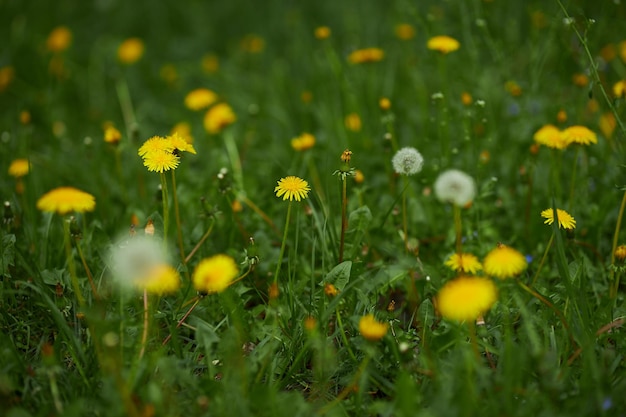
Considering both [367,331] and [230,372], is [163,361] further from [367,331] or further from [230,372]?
[367,331]

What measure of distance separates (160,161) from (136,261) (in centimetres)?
31

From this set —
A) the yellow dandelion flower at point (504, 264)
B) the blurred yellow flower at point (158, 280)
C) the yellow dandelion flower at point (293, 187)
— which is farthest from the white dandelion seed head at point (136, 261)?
the yellow dandelion flower at point (504, 264)

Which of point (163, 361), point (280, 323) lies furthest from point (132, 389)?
point (280, 323)

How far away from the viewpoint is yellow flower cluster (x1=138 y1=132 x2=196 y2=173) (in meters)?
1.63

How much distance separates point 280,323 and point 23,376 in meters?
0.64

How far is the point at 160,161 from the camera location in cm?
163

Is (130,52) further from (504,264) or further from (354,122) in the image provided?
(504,264)

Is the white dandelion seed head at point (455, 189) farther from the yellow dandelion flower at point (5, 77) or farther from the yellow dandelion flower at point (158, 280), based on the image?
the yellow dandelion flower at point (5, 77)

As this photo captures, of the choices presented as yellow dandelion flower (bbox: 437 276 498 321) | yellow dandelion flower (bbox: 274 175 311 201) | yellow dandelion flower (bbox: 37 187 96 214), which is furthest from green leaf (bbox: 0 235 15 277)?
yellow dandelion flower (bbox: 437 276 498 321)

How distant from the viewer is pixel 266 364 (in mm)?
1448

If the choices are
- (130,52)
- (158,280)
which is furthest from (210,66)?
(158,280)

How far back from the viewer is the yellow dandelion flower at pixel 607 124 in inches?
95.2

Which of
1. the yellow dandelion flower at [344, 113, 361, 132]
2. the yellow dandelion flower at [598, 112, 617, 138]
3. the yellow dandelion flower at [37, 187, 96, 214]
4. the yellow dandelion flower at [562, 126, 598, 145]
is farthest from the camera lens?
the yellow dandelion flower at [344, 113, 361, 132]

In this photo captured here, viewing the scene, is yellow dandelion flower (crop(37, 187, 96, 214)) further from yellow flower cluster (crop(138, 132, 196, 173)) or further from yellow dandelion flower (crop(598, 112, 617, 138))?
yellow dandelion flower (crop(598, 112, 617, 138))
